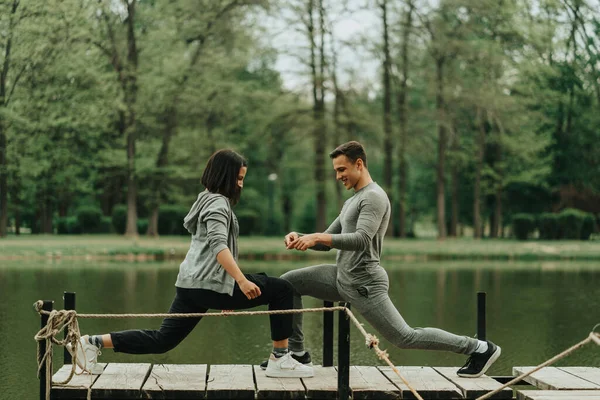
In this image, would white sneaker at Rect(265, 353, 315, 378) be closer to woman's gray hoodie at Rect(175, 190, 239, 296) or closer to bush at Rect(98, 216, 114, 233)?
woman's gray hoodie at Rect(175, 190, 239, 296)

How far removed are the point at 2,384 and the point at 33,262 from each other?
58.9 feet

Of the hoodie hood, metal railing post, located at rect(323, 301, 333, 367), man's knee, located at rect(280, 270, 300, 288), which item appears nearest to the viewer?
the hoodie hood

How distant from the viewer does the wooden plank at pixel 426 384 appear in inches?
235

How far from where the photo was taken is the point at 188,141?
4431 centimetres

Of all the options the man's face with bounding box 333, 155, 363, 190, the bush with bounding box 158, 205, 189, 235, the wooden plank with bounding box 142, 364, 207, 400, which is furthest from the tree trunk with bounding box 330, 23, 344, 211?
the wooden plank with bounding box 142, 364, 207, 400

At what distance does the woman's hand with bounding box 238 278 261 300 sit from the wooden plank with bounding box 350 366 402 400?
903 millimetres

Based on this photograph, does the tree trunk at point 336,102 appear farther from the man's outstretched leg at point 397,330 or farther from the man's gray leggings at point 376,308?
the man's outstretched leg at point 397,330

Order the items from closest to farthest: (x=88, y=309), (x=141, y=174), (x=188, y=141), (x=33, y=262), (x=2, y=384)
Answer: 1. (x=2, y=384)
2. (x=88, y=309)
3. (x=33, y=262)
4. (x=141, y=174)
5. (x=188, y=141)

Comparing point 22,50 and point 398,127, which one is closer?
point 22,50

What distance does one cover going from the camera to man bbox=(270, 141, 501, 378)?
6254 millimetres

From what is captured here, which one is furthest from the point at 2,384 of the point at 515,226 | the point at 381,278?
the point at 515,226

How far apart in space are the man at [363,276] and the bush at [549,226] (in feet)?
131

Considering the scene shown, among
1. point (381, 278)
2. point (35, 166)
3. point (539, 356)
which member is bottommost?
point (539, 356)

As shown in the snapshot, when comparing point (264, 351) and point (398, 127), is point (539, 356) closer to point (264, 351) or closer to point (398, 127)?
point (264, 351)
